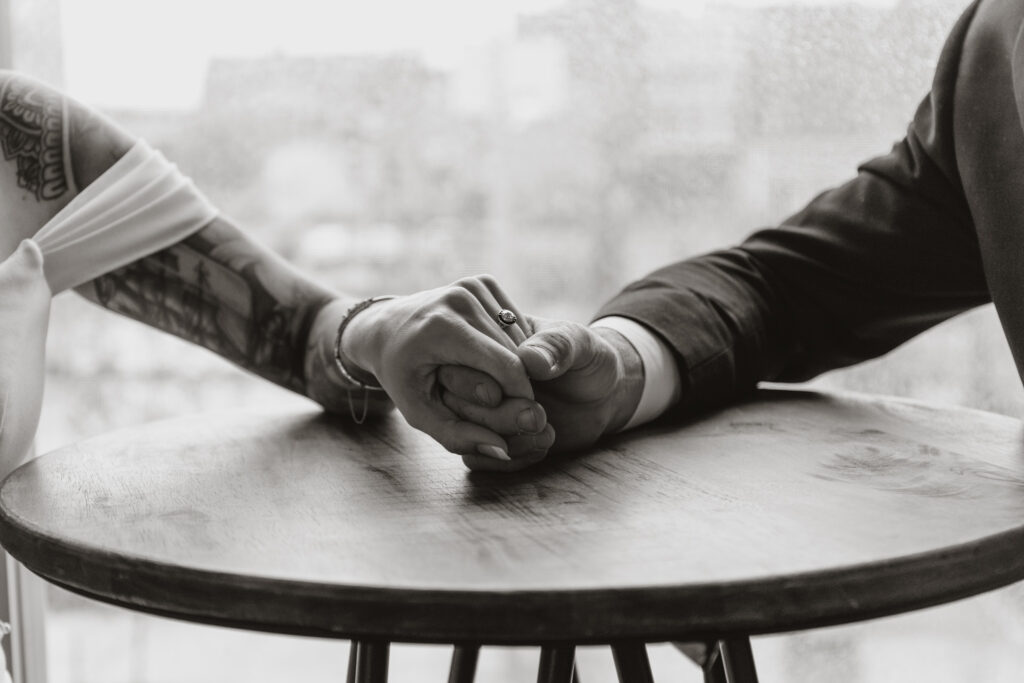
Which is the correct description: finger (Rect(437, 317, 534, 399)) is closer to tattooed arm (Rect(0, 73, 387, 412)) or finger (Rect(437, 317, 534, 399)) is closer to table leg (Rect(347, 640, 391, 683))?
table leg (Rect(347, 640, 391, 683))

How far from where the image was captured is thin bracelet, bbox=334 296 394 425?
43.6 inches

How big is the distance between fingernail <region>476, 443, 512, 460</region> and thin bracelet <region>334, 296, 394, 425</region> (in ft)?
0.92

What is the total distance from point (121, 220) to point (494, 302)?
1.68 feet

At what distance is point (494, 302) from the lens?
938mm

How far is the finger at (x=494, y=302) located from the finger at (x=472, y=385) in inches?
3.0

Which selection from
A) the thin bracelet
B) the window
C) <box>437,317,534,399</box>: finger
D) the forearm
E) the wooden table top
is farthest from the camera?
the window

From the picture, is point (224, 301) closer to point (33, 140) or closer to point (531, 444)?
point (33, 140)

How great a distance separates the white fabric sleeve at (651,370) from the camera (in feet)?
3.40

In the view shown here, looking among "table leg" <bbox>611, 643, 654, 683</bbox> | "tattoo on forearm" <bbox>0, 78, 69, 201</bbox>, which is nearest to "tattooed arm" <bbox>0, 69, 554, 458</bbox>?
"tattoo on forearm" <bbox>0, 78, 69, 201</bbox>

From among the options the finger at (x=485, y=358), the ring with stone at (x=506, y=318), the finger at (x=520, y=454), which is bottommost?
the finger at (x=520, y=454)

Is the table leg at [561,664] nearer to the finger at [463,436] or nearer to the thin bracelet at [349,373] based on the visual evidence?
the finger at [463,436]

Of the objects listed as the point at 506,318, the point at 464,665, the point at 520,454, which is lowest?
the point at 464,665

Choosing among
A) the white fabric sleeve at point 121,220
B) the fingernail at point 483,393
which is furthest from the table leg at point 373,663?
the white fabric sleeve at point 121,220

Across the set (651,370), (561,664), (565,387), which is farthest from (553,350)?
(561,664)
